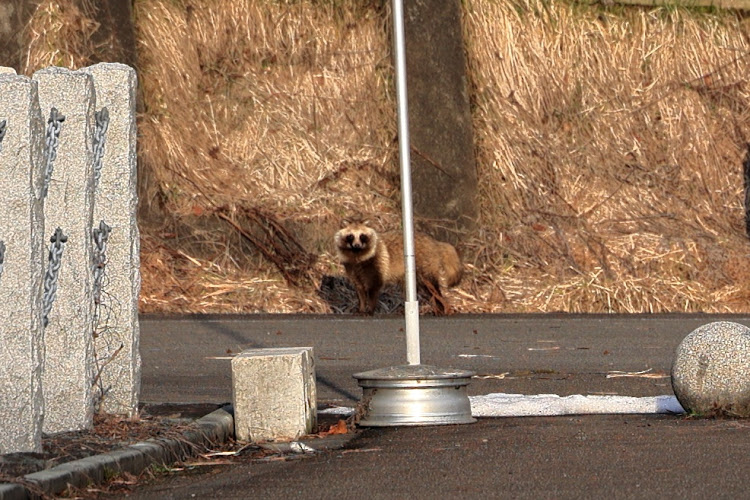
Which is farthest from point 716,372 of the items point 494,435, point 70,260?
point 70,260

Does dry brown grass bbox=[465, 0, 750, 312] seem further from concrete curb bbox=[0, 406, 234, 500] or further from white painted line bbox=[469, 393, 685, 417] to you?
concrete curb bbox=[0, 406, 234, 500]

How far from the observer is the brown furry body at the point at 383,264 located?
759 inches

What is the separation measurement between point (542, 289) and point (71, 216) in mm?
12869

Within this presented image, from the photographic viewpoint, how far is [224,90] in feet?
78.1

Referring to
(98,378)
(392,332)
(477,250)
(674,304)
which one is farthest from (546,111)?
(98,378)

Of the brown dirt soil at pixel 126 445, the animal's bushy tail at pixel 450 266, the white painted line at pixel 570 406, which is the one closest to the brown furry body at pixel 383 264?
the animal's bushy tail at pixel 450 266

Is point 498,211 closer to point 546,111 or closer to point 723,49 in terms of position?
point 546,111

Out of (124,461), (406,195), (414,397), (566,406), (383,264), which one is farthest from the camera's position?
(383,264)

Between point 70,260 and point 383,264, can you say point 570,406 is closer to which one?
point 70,260

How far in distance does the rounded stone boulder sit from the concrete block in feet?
7.87

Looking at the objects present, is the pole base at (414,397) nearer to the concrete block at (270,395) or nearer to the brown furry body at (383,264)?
the concrete block at (270,395)

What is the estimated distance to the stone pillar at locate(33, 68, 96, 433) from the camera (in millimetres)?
7734

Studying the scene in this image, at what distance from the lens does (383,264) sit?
63.8 feet

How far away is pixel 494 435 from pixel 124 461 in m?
2.39
